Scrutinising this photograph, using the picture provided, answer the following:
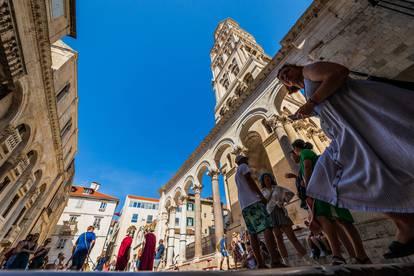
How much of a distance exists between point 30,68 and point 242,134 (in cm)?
1184

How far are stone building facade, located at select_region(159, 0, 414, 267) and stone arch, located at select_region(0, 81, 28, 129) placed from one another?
11.2m

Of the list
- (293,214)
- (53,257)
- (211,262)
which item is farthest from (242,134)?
(53,257)

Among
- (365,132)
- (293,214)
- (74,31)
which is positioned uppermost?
(74,31)

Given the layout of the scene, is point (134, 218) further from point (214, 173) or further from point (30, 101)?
point (30, 101)

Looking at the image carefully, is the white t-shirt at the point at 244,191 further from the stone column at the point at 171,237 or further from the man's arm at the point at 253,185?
the stone column at the point at 171,237

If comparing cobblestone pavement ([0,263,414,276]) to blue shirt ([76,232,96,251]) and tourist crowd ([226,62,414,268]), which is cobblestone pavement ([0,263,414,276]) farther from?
blue shirt ([76,232,96,251])

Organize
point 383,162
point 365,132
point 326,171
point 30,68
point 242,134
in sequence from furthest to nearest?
point 242,134 < point 30,68 < point 326,171 < point 365,132 < point 383,162

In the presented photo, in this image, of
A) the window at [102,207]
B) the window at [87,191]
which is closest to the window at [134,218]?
the window at [102,207]

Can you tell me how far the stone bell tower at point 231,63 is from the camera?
56.1ft

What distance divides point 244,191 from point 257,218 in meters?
0.55

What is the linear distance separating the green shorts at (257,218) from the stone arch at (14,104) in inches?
409

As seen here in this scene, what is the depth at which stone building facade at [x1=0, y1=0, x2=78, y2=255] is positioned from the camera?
718 cm

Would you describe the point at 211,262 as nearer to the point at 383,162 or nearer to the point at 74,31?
the point at 383,162

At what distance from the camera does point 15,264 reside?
6031mm
